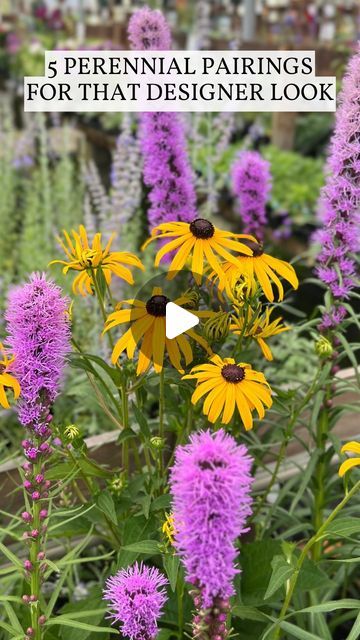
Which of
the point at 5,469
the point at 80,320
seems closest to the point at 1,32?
the point at 80,320

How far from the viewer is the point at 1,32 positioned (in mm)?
→ 8164

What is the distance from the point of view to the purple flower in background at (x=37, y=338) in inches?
28.4

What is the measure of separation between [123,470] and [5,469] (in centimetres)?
35

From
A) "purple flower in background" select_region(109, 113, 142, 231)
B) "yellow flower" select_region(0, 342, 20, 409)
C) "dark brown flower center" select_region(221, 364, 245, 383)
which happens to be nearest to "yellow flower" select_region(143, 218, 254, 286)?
"dark brown flower center" select_region(221, 364, 245, 383)

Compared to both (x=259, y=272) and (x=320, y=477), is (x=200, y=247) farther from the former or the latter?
(x=320, y=477)

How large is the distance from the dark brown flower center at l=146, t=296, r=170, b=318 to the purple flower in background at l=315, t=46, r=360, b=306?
360 millimetres

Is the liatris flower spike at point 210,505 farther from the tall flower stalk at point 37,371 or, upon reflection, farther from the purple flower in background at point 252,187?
the purple flower in background at point 252,187

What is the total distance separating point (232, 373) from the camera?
0.75 m

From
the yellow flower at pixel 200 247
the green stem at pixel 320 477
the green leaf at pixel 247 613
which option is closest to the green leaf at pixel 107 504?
the green leaf at pixel 247 613

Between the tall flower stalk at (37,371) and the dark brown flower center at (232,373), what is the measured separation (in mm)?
169

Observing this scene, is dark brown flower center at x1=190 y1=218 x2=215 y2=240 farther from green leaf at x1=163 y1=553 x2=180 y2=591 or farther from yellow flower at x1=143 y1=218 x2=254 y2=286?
green leaf at x1=163 y1=553 x2=180 y2=591

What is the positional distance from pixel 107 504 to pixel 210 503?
0.39m

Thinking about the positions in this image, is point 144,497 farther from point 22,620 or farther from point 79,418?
point 79,418

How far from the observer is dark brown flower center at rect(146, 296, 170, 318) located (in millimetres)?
775
